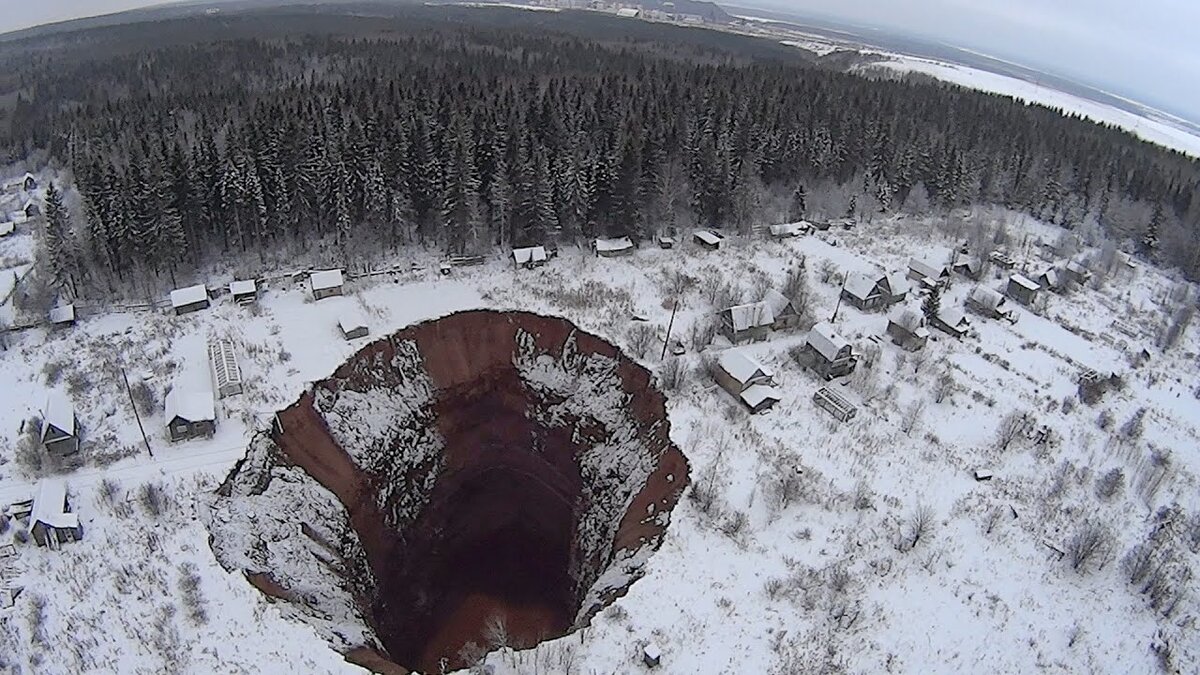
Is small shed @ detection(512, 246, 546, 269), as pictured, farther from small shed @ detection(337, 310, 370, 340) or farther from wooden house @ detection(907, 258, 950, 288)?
wooden house @ detection(907, 258, 950, 288)

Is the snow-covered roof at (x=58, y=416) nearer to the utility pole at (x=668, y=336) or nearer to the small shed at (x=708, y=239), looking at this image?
the utility pole at (x=668, y=336)

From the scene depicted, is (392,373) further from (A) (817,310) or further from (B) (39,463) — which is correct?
(A) (817,310)

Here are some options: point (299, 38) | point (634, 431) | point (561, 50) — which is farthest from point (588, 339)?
point (299, 38)

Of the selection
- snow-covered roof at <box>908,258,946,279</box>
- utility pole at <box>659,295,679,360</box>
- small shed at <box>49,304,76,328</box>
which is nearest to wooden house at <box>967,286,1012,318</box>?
snow-covered roof at <box>908,258,946,279</box>

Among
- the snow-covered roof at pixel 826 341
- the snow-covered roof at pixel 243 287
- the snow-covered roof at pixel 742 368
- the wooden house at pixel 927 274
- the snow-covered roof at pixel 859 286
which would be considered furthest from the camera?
the wooden house at pixel 927 274

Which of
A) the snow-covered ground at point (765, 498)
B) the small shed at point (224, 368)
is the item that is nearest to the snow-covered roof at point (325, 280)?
the snow-covered ground at point (765, 498)
